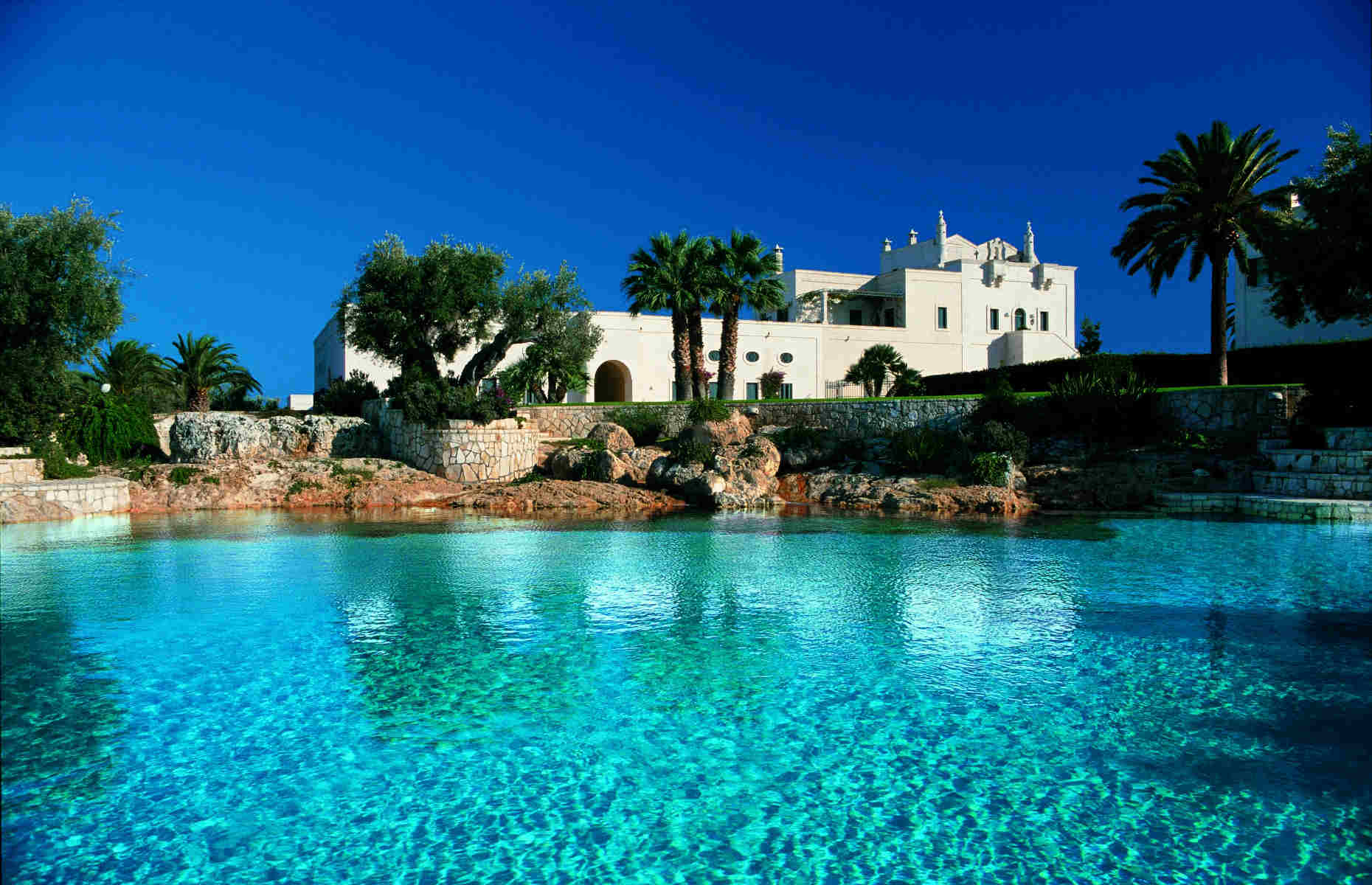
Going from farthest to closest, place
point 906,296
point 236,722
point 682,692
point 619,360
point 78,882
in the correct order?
1. point 906,296
2. point 619,360
3. point 682,692
4. point 236,722
5. point 78,882

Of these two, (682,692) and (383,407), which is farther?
(383,407)

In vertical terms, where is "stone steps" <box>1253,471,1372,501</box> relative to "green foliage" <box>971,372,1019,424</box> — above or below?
below

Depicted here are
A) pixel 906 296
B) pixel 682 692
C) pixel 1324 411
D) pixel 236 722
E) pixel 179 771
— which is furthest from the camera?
pixel 906 296

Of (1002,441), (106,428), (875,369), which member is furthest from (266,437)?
(875,369)

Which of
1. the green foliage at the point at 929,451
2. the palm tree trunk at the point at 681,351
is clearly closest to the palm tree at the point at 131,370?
the palm tree trunk at the point at 681,351

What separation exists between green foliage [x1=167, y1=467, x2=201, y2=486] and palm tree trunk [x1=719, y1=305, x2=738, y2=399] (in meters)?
18.6

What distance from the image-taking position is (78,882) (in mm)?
4273

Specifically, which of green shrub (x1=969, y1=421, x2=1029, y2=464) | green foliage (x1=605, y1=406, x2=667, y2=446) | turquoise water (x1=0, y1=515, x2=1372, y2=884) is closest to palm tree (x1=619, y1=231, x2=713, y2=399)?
green foliage (x1=605, y1=406, x2=667, y2=446)

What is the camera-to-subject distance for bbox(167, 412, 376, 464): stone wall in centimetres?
2364

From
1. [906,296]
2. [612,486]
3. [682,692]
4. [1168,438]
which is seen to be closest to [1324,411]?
[1168,438]

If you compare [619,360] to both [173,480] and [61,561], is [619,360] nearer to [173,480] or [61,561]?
[173,480]

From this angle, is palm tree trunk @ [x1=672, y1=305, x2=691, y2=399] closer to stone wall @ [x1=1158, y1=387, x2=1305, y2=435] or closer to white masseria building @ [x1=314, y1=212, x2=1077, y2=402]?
white masseria building @ [x1=314, y1=212, x2=1077, y2=402]

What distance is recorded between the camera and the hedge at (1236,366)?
25328mm

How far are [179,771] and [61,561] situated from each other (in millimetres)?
8750
